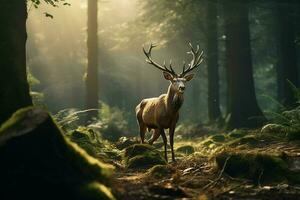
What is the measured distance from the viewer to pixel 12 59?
312 inches

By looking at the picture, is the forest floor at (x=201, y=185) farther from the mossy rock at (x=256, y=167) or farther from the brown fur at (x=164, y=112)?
the brown fur at (x=164, y=112)

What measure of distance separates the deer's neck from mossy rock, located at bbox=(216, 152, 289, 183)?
3057 millimetres

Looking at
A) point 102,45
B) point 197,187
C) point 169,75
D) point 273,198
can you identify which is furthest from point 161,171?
point 102,45

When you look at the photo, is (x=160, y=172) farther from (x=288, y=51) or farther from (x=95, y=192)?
(x=288, y=51)

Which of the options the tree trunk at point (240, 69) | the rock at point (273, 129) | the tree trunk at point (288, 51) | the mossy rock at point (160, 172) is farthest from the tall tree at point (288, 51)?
the mossy rock at point (160, 172)

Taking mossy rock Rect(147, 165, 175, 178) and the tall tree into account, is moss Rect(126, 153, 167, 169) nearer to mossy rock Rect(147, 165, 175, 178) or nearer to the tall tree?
mossy rock Rect(147, 165, 175, 178)

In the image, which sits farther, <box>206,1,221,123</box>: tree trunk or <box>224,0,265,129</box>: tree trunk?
<box>206,1,221,123</box>: tree trunk

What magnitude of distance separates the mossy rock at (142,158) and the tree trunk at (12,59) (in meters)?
2.64

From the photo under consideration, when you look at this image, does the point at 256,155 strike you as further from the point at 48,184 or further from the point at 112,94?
the point at 112,94

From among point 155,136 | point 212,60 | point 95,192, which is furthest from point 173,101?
point 212,60

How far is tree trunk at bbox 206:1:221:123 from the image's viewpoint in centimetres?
2527

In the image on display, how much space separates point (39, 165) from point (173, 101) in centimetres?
583

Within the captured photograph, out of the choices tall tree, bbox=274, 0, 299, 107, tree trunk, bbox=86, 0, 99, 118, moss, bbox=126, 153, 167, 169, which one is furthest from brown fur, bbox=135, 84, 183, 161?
tall tree, bbox=274, 0, 299, 107

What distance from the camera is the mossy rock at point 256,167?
7.19 metres
